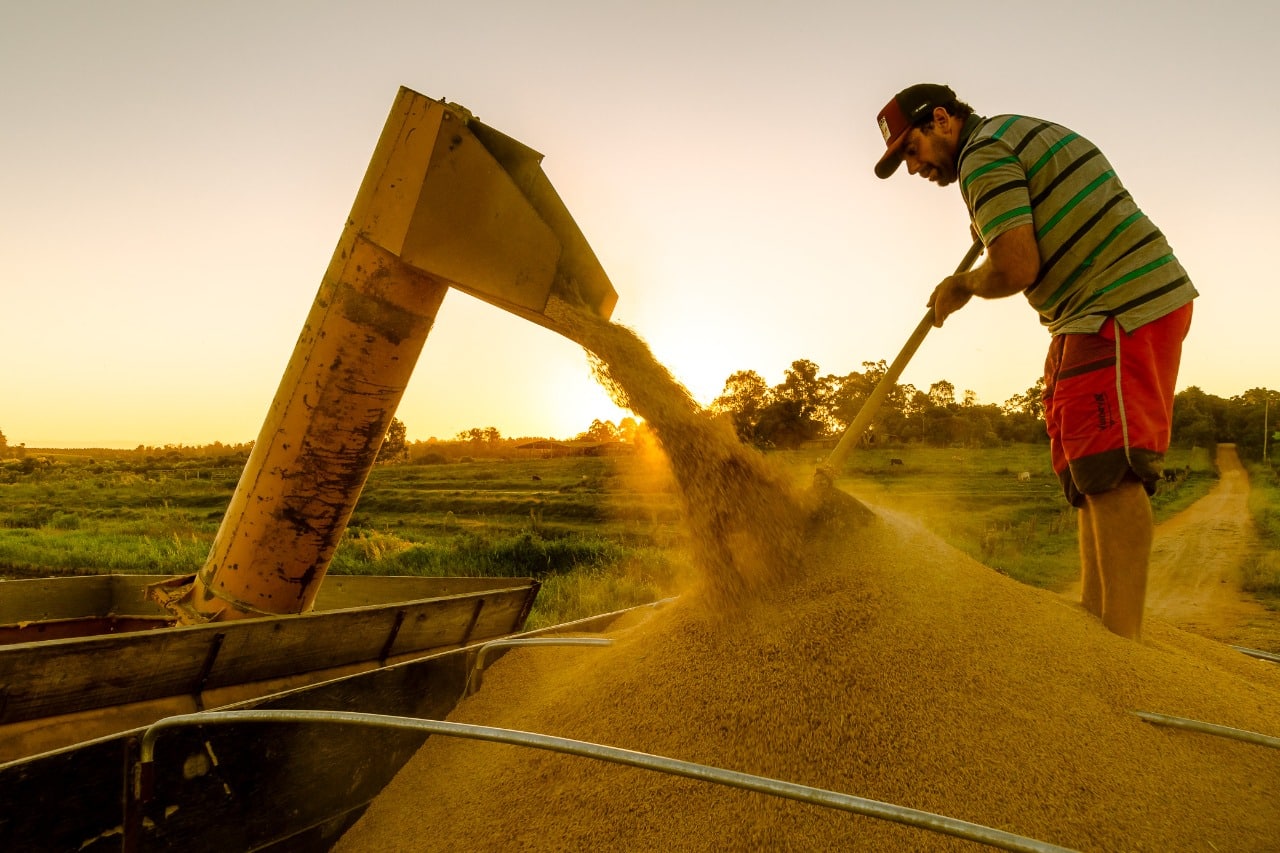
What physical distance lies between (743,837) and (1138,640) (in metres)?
1.44

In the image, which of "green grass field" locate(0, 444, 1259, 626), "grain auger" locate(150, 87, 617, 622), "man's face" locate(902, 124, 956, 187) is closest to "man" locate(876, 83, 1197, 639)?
"man's face" locate(902, 124, 956, 187)

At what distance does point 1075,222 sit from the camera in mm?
2193

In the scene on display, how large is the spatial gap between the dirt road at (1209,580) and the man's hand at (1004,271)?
1.79m

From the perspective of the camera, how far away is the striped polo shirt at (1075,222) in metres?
2.14

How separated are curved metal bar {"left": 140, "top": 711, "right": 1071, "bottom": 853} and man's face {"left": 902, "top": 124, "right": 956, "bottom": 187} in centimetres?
209

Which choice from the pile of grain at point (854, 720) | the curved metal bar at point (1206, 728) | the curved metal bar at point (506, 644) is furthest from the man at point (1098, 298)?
the curved metal bar at point (506, 644)

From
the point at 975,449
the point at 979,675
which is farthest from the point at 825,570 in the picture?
the point at 975,449

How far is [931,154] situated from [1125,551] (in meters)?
1.40

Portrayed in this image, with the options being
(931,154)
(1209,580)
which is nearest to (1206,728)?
(931,154)

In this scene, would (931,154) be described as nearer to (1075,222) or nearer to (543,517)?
(1075,222)

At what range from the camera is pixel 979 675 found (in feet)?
5.79

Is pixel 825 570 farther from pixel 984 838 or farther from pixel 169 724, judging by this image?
pixel 169 724

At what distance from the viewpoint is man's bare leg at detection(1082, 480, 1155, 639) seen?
7.00ft

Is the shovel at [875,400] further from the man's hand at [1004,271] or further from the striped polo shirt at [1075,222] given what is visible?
the striped polo shirt at [1075,222]
